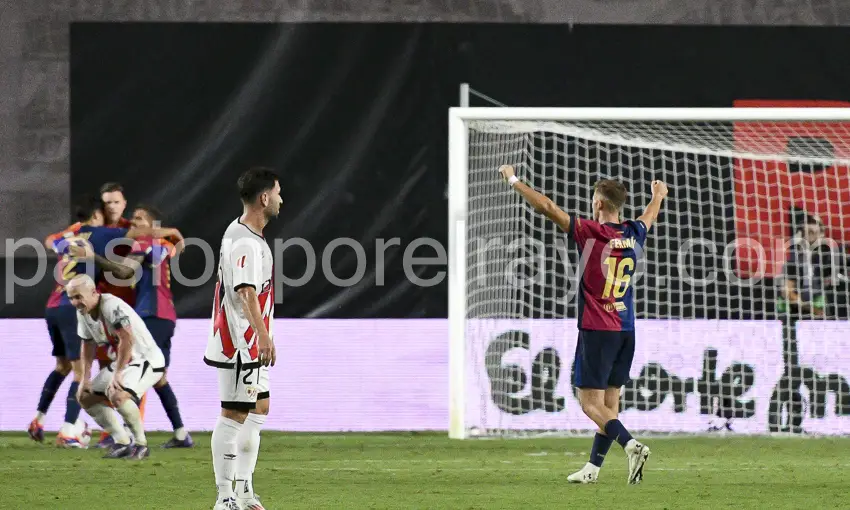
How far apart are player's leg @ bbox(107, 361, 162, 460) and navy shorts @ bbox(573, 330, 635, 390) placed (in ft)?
10.0

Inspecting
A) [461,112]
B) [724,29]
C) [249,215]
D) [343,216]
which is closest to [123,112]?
[343,216]

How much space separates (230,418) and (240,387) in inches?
6.4

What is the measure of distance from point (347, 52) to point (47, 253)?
125 inches

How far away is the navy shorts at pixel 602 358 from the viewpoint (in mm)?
A: 7520

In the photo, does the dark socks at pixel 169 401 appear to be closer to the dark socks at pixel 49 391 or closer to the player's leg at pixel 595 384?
the dark socks at pixel 49 391

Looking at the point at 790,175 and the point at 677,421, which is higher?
the point at 790,175

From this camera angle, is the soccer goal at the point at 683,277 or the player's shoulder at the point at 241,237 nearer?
the player's shoulder at the point at 241,237

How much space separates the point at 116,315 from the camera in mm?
8875

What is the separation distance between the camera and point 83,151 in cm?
1215

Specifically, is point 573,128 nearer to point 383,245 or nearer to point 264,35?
point 383,245

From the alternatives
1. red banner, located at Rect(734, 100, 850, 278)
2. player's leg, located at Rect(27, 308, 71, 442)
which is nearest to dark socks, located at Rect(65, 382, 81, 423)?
player's leg, located at Rect(27, 308, 71, 442)

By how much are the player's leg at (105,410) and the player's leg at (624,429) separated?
3398mm

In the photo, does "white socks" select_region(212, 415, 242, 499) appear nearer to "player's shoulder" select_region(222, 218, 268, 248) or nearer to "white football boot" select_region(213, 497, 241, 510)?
"white football boot" select_region(213, 497, 241, 510)

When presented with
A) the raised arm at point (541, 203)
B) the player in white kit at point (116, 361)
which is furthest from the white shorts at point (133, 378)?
the raised arm at point (541, 203)
